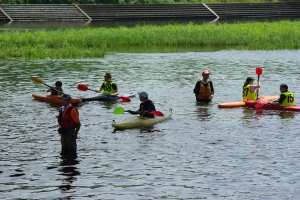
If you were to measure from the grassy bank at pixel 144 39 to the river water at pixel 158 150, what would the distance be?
12.1m

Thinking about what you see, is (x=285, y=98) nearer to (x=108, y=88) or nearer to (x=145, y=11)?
(x=108, y=88)

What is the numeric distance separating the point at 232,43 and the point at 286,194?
123 ft

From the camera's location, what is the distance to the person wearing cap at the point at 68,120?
1808 centimetres

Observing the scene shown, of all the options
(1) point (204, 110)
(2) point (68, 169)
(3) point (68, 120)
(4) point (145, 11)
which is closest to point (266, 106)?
(1) point (204, 110)

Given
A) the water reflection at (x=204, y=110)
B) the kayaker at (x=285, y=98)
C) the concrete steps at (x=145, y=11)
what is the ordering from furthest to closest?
the concrete steps at (x=145, y=11), the kayaker at (x=285, y=98), the water reflection at (x=204, y=110)

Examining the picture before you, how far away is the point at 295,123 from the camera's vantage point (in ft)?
77.3

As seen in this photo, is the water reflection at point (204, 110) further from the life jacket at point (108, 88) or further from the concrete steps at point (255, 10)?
the concrete steps at point (255, 10)

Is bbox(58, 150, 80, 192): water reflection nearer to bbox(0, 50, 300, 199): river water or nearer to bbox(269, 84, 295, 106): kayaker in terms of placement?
bbox(0, 50, 300, 199): river water

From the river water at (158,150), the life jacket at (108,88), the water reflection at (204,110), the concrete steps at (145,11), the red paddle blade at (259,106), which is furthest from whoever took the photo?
the concrete steps at (145,11)

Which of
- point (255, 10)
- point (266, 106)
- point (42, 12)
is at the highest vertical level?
point (255, 10)

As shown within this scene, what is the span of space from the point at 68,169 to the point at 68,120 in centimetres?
126

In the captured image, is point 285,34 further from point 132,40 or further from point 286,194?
point 286,194

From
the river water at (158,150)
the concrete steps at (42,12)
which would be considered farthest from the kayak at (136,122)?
the concrete steps at (42,12)

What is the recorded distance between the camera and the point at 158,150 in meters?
19.9
